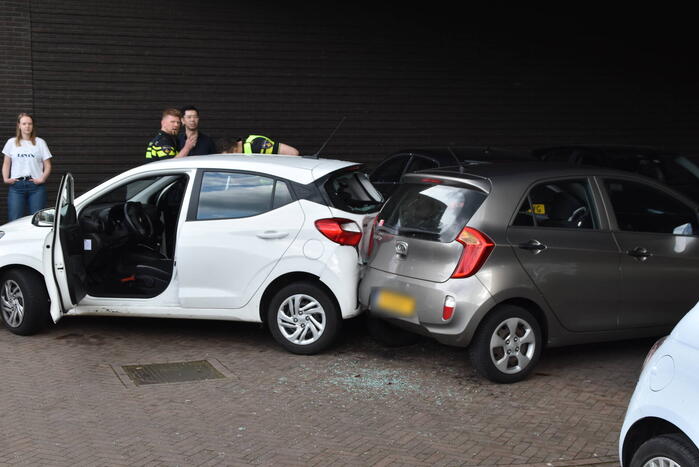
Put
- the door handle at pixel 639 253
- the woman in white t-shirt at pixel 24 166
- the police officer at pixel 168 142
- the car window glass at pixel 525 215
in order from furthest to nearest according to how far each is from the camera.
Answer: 1. the woman in white t-shirt at pixel 24 166
2. the police officer at pixel 168 142
3. the door handle at pixel 639 253
4. the car window glass at pixel 525 215

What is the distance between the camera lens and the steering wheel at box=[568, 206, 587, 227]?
6606 mm

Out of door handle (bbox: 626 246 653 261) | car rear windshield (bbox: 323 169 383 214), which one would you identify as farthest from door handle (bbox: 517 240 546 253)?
car rear windshield (bbox: 323 169 383 214)

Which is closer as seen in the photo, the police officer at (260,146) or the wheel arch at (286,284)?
the wheel arch at (286,284)

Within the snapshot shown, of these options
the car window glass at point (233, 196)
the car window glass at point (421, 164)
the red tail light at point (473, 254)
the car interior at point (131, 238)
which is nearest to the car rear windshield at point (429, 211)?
the red tail light at point (473, 254)

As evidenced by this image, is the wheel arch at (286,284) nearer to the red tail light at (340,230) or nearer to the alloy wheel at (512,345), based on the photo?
the red tail light at (340,230)

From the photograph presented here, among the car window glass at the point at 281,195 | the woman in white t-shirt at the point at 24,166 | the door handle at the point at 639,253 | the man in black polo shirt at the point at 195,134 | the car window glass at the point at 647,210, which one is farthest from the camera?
the woman in white t-shirt at the point at 24,166

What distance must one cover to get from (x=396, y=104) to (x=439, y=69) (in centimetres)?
95

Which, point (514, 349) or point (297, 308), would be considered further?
point (297, 308)

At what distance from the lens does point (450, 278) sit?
6.16 meters

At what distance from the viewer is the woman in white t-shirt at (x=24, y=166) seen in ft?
34.6

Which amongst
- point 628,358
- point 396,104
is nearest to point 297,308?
point 628,358

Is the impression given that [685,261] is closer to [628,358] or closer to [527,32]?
[628,358]

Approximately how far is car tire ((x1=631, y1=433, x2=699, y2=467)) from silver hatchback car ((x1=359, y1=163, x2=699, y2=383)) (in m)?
2.37

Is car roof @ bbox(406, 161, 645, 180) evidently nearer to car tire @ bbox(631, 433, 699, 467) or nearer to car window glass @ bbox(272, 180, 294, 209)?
car window glass @ bbox(272, 180, 294, 209)
